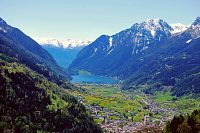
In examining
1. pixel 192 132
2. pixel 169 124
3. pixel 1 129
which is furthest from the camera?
pixel 1 129

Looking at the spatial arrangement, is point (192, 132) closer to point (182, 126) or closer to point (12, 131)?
point (182, 126)

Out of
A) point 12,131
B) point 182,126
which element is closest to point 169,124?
point 182,126

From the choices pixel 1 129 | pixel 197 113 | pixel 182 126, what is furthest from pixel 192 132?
pixel 1 129

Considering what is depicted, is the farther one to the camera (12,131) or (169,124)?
(12,131)

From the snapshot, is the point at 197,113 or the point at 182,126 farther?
the point at 197,113

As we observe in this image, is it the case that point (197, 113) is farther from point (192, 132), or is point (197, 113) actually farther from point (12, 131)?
point (12, 131)

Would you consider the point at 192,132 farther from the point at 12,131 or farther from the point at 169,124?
the point at 12,131

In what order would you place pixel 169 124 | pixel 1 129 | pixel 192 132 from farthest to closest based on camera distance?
pixel 1 129 < pixel 169 124 < pixel 192 132
